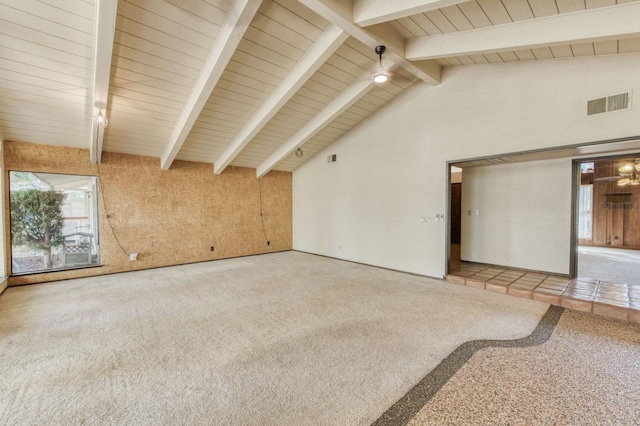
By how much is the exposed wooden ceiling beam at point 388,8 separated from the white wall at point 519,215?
364 centimetres

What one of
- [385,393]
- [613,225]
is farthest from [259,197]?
[613,225]

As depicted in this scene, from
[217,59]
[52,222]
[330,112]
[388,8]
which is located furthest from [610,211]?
[52,222]

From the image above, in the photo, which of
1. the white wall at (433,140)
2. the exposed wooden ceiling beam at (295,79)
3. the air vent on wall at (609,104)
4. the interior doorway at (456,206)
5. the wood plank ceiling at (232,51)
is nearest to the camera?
the wood plank ceiling at (232,51)

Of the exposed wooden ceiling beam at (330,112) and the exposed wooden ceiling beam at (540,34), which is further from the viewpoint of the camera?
the exposed wooden ceiling beam at (330,112)

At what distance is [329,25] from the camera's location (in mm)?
3254

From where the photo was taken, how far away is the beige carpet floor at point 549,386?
166 centimetres

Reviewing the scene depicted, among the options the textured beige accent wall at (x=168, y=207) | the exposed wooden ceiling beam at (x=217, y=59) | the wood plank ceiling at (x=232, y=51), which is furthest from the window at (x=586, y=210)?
the exposed wooden ceiling beam at (x=217, y=59)

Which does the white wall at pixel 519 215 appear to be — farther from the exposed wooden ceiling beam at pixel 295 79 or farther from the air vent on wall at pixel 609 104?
the exposed wooden ceiling beam at pixel 295 79

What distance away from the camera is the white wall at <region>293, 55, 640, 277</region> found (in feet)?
11.5

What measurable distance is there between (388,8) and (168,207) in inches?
216

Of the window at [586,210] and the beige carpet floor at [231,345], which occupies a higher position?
the window at [586,210]

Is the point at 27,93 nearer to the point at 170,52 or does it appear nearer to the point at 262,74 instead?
the point at 170,52

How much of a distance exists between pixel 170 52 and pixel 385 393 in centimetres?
401

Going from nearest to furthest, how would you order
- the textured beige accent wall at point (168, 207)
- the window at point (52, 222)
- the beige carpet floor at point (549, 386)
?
1. the beige carpet floor at point (549, 386)
2. the window at point (52, 222)
3. the textured beige accent wall at point (168, 207)
